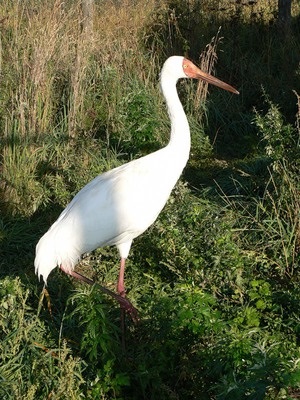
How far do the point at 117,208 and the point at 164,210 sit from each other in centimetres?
78

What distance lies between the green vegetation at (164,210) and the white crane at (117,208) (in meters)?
0.31

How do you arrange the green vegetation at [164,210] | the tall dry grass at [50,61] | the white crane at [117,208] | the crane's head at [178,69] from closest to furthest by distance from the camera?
the green vegetation at [164,210] → the white crane at [117,208] → the crane's head at [178,69] → the tall dry grass at [50,61]

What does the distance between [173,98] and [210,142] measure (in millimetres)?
2897

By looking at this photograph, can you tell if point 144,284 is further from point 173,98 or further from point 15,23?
point 15,23

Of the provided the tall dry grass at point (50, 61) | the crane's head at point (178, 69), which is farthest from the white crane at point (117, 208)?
the tall dry grass at point (50, 61)

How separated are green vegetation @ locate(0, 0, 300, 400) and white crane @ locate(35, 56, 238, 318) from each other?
311 millimetres

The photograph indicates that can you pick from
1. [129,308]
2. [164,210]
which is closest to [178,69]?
[164,210]

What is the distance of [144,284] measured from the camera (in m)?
5.52

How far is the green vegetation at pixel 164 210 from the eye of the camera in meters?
4.12

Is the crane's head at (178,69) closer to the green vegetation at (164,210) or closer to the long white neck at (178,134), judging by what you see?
the long white neck at (178,134)

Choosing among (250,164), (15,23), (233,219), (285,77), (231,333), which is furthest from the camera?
(285,77)

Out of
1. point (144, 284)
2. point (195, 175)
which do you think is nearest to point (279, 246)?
point (144, 284)

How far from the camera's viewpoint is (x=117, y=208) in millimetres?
5051

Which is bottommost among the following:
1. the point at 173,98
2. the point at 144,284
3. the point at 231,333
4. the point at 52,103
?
the point at 144,284
